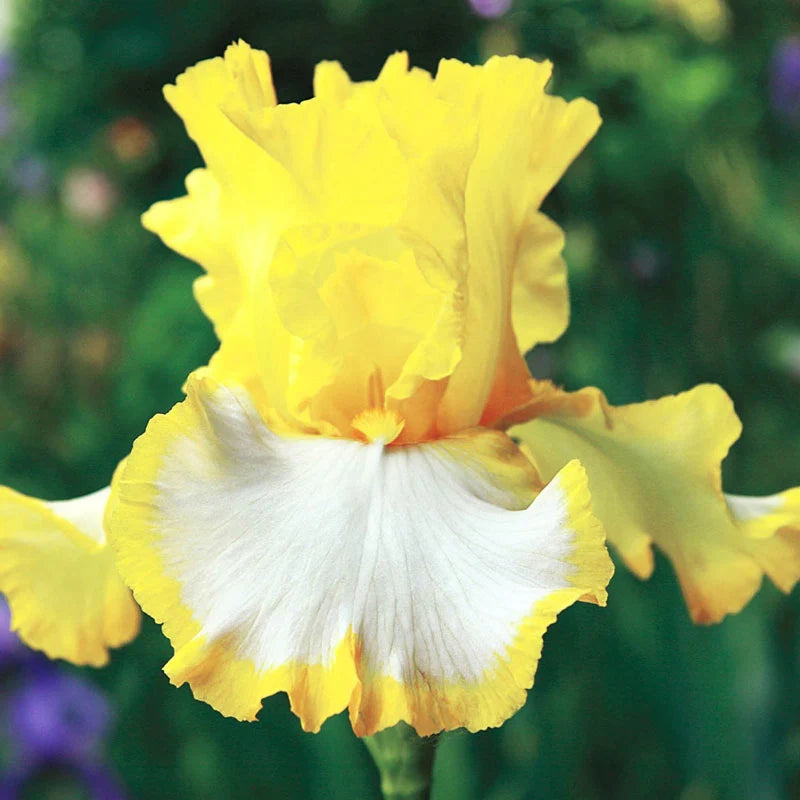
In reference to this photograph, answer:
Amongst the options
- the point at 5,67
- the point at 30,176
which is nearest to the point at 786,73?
the point at 30,176

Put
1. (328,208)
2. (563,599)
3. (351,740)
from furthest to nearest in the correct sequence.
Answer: (351,740) < (328,208) < (563,599)

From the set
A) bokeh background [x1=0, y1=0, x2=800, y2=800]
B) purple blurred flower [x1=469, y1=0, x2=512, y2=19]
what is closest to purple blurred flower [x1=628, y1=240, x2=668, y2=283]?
bokeh background [x1=0, y1=0, x2=800, y2=800]

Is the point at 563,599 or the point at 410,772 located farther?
the point at 410,772

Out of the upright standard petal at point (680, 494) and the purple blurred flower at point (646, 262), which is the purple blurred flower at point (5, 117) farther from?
the upright standard petal at point (680, 494)

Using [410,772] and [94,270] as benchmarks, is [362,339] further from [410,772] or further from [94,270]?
[94,270]

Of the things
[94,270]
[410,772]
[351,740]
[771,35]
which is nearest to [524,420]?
[410,772]

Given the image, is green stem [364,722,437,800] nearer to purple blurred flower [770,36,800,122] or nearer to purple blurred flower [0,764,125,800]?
purple blurred flower [0,764,125,800]
